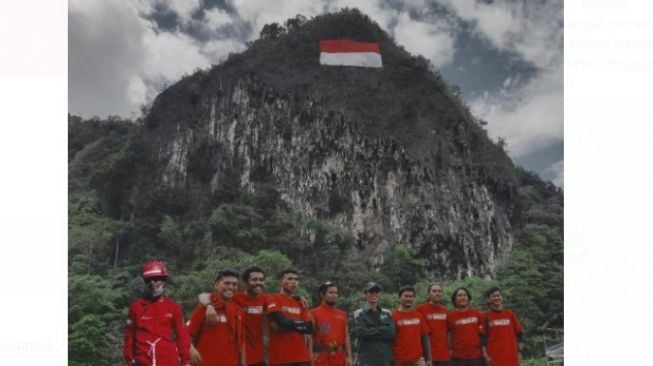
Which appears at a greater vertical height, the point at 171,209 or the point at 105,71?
the point at 105,71

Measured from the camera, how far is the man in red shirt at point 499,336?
17.3 feet

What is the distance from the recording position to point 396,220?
34.3 meters

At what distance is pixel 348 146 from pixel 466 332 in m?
31.5

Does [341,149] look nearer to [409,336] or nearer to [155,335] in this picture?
[409,336]

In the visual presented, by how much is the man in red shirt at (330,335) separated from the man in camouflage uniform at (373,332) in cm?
16

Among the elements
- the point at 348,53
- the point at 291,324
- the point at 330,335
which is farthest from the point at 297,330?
the point at 348,53

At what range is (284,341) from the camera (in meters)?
4.37

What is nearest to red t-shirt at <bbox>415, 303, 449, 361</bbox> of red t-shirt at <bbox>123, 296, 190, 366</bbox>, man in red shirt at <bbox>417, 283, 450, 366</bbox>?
man in red shirt at <bbox>417, 283, 450, 366</bbox>

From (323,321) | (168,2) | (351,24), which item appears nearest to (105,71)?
(168,2)

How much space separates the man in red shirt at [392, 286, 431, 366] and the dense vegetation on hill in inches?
456

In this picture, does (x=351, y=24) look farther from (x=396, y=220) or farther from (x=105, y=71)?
(x=105, y=71)

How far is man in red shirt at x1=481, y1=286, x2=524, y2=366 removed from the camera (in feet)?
17.3

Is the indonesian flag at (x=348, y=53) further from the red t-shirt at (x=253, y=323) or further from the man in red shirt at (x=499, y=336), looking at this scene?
the red t-shirt at (x=253, y=323)

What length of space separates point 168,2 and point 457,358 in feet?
74.0
